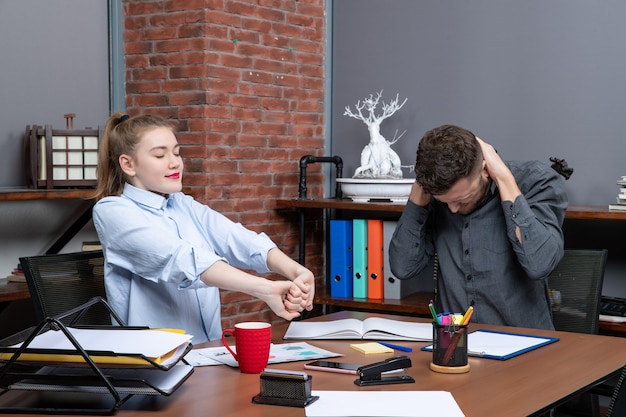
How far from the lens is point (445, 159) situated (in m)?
2.42

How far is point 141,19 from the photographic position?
12.9ft

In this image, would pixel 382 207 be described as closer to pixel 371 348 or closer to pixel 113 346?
pixel 371 348

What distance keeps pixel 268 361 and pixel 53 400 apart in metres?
0.51

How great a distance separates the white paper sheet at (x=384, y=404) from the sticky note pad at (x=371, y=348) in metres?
0.36

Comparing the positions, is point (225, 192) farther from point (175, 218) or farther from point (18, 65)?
point (175, 218)

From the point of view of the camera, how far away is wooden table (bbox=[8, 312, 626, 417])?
1.55 metres

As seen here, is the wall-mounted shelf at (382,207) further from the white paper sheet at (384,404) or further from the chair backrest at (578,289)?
the white paper sheet at (384,404)

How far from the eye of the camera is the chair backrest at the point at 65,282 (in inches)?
83.4

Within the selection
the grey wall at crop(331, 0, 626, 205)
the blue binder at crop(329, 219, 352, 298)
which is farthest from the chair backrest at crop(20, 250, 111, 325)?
the grey wall at crop(331, 0, 626, 205)

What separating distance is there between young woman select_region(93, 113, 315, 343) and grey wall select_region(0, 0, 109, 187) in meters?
1.21

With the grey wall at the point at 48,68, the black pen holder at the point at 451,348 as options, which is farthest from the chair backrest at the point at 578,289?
the grey wall at the point at 48,68

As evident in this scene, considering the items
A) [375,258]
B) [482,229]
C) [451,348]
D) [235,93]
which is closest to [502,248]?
[482,229]

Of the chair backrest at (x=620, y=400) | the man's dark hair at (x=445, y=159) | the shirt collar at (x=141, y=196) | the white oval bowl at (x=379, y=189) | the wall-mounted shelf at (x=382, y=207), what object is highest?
the man's dark hair at (x=445, y=159)

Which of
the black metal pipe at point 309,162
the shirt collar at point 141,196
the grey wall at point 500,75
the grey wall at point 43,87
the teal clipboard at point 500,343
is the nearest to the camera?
the teal clipboard at point 500,343
